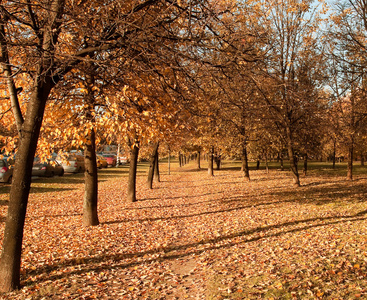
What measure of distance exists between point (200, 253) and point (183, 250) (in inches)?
18.0

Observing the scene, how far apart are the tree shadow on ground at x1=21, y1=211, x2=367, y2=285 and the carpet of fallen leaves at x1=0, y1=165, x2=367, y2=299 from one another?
19 mm

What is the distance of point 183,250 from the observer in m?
7.07

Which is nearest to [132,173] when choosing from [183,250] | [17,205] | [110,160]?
[183,250]

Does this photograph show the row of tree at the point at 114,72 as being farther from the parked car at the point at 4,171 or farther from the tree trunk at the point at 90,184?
the parked car at the point at 4,171

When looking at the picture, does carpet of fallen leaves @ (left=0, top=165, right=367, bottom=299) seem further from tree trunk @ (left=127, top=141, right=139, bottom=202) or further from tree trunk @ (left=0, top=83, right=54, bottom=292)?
tree trunk @ (left=127, top=141, right=139, bottom=202)

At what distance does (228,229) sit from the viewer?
880cm

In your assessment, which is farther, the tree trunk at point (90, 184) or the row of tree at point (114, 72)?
the tree trunk at point (90, 184)

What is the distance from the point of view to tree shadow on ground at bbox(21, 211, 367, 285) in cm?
582

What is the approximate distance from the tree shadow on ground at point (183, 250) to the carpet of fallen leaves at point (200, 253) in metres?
0.02

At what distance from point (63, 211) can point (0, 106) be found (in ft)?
18.3

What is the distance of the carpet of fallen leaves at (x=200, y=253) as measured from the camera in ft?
15.9

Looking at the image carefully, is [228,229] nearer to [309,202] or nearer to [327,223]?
[327,223]

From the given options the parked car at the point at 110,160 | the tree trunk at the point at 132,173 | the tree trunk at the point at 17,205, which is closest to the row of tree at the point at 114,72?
the tree trunk at the point at 17,205

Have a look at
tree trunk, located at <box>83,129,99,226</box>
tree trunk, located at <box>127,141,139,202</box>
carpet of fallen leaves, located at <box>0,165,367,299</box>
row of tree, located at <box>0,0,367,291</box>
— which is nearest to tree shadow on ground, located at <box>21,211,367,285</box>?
carpet of fallen leaves, located at <box>0,165,367,299</box>
